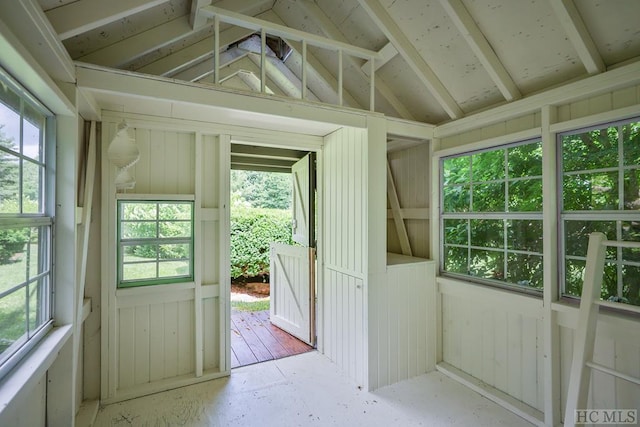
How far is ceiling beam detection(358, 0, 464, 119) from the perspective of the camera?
92.0 inches

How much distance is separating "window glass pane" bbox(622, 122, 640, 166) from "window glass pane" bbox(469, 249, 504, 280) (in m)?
1.06

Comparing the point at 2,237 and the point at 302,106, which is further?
the point at 302,106

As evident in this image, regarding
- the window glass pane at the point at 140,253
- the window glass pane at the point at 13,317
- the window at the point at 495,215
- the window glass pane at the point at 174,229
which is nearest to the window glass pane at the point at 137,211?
the window glass pane at the point at 174,229

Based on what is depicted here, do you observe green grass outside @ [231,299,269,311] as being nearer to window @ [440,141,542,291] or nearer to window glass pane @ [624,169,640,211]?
window @ [440,141,542,291]

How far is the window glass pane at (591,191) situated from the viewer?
6.56 feet

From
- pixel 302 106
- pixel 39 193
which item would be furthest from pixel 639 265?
pixel 39 193

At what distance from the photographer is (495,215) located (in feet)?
8.68

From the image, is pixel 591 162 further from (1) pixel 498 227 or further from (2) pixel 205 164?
(2) pixel 205 164

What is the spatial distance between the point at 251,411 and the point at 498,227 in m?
2.52

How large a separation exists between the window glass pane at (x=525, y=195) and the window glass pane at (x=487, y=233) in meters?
0.20

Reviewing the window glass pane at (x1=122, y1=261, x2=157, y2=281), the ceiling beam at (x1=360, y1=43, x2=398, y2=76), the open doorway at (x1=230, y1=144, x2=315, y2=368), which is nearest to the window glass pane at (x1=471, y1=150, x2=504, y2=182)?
the ceiling beam at (x1=360, y1=43, x2=398, y2=76)

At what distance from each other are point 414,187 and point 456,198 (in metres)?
0.66

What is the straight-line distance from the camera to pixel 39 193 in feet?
5.67

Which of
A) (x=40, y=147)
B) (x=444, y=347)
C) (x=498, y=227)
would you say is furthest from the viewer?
(x=444, y=347)
